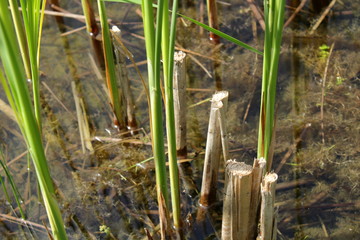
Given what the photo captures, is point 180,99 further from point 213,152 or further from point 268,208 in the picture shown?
point 268,208

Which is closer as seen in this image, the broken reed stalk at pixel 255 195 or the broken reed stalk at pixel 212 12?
the broken reed stalk at pixel 255 195

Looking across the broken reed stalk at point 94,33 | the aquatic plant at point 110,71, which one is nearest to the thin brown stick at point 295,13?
the broken reed stalk at point 94,33

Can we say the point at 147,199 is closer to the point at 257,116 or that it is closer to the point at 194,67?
the point at 257,116

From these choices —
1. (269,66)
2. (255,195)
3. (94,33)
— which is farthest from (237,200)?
(94,33)

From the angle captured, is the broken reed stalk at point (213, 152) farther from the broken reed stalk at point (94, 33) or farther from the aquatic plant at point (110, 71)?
the broken reed stalk at point (94, 33)

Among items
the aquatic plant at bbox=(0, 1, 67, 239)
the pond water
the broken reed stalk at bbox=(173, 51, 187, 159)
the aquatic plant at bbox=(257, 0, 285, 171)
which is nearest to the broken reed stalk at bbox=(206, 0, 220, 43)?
the pond water

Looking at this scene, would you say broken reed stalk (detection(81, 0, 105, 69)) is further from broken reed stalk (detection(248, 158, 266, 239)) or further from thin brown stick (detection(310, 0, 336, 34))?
broken reed stalk (detection(248, 158, 266, 239))
